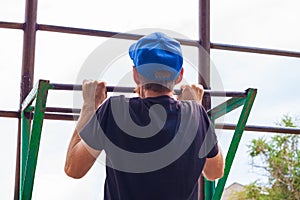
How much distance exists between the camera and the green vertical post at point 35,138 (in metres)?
1.72

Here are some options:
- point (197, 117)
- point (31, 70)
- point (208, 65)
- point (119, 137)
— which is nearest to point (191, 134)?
A: point (197, 117)

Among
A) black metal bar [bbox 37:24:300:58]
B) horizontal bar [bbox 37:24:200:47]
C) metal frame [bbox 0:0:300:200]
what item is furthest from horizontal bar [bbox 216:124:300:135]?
horizontal bar [bbox 37:24:200:47]

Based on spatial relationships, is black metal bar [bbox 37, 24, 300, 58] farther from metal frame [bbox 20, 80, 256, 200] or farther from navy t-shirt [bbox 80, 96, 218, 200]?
navy t-shirt [bbox 80, 96, 218, 200]

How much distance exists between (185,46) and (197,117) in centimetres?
123

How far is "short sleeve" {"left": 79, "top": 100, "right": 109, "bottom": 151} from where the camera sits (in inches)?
53.0

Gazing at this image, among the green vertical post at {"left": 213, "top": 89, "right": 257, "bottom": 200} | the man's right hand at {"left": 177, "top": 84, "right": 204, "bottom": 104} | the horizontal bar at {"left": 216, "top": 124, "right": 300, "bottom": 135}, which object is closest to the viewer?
the man's right hand at {"left": 177, "top": 84, "right": 204, "bottom": 104}

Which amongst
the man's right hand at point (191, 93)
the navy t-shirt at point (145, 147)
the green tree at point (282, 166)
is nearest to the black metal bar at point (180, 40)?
the man's right hand at point (191, 93)

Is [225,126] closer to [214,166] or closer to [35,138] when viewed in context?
[35,138]

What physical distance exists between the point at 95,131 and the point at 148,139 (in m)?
0.11

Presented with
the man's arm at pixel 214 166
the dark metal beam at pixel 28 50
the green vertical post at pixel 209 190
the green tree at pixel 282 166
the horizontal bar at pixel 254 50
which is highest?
the green tree at pixel 282 166

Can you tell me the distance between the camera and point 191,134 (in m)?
1.40

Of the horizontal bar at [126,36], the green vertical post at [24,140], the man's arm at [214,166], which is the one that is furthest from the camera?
the horizontal bar at [126,36]

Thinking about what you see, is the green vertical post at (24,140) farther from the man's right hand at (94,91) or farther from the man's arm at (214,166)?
the man's arm at (214,166)

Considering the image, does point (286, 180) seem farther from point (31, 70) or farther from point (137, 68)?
point (137, 68)
